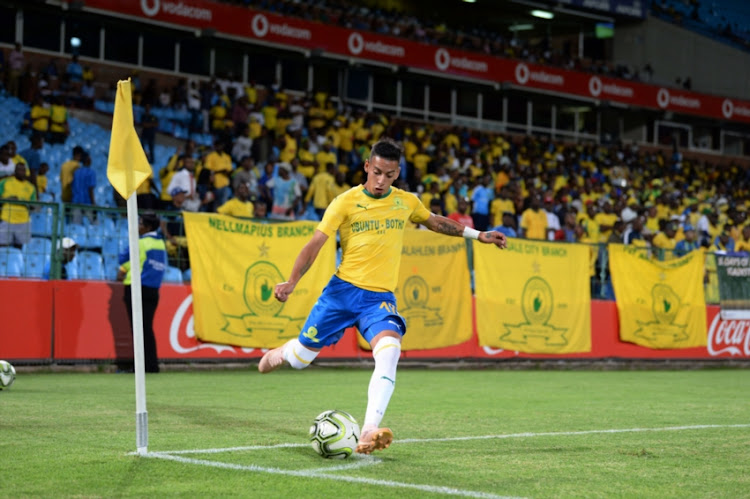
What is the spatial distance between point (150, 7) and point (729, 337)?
61.2 feet

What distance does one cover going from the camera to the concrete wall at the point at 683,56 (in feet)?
160

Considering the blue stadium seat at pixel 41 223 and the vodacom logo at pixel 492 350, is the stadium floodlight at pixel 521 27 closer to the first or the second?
the vodacom logo at pixel 492 350

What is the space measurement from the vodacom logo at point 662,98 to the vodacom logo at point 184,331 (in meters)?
34.5

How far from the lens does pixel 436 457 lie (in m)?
6.78

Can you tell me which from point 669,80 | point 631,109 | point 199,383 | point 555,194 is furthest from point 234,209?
point 669,80

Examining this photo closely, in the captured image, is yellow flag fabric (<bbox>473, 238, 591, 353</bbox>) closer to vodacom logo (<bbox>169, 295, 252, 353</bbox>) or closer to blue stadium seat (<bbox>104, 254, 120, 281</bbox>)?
vodacom logo (<bbox>169, 295, 252, 353</bbox>)

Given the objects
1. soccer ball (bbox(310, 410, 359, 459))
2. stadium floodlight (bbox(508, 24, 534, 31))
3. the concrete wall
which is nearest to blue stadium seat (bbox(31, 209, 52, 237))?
soccer ball (bbox(310, 410, 359, 459))

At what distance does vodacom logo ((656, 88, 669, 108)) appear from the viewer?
148 ft

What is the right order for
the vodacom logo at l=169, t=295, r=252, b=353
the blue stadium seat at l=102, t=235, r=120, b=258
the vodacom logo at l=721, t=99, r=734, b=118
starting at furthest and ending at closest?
the vodacom logo at l=721, t=99, r=734, b=118 → the vodacom logo at l=169, t=295, r=252, b=353 → the blue stadium seat at l=102, t=235, r=120, b=258

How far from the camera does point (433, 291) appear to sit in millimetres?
16875

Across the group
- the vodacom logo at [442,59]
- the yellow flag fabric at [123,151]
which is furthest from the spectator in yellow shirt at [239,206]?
the vodacom logo at [442,59]

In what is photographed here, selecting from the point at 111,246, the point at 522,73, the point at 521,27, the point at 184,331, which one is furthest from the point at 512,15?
the point at 111,246

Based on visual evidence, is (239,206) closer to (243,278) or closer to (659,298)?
(243,278)

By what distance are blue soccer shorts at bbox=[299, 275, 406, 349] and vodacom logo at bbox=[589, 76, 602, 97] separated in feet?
121
